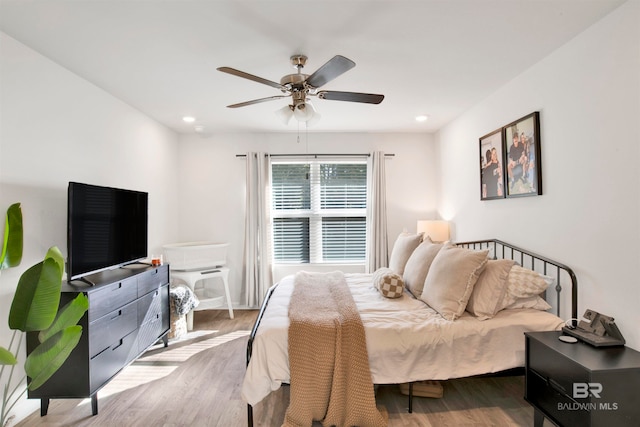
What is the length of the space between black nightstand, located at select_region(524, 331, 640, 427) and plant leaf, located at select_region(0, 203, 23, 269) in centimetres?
301

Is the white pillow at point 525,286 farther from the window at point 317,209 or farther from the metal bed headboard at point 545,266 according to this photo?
the window at point 317,209

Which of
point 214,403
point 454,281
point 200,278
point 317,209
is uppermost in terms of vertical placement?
point 317,209

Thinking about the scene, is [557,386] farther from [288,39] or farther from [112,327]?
[112,327]

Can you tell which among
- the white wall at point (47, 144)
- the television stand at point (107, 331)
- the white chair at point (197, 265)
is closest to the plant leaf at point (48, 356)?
the television stand at point (107, 331)

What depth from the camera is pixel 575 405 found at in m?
1.67

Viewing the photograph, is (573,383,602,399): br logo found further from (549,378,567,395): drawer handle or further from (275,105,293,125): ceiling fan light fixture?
(275,105,293,125): ceiling fan light fixture

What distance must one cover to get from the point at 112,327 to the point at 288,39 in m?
2.36

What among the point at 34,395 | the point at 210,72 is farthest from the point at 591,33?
the point at 34,395

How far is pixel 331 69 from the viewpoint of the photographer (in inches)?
75.4

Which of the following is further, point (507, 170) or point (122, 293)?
point (507, 170)

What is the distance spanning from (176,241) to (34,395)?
2533 millimetres

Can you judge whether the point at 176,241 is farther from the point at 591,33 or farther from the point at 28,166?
the point at 591,33

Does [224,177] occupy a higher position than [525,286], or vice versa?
[224,177]

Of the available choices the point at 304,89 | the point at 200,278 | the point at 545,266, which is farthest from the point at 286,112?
the point at 200,278
